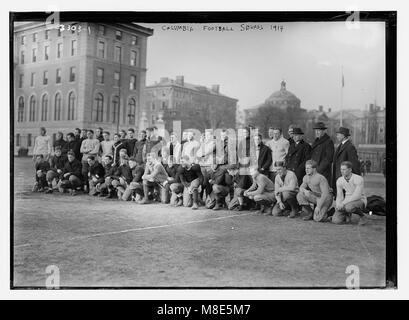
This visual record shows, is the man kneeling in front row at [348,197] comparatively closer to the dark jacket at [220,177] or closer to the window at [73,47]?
the dark jacket at [220,177]

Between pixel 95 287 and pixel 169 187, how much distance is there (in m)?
1.44

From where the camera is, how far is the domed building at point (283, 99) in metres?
4.94

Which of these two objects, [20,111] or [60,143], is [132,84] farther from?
[20,111]

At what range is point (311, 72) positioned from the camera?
4.95 meters

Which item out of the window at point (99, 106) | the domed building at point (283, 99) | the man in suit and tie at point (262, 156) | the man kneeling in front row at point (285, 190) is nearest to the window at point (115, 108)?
the window at point (99, 106)

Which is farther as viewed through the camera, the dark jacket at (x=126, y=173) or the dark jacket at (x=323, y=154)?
the dark jacket at (x=126, y=173)

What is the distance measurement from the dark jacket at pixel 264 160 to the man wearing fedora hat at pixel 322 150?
51 centimetres

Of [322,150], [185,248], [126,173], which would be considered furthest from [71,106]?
[322,150]

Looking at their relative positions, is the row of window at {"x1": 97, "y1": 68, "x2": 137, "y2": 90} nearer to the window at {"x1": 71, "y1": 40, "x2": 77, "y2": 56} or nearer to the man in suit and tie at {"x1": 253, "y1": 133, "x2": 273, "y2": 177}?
the window at {"x1": 71, "y1": 40, "x2": 77, "y2": 56}

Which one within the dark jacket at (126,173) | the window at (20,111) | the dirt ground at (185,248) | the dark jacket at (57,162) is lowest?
the dirt ground at (185,248)

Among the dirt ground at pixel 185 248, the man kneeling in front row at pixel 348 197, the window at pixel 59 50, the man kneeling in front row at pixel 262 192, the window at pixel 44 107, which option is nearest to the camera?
the dirt ground at pixel 185 248

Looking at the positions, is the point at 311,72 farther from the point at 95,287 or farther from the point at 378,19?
the point at 95,287

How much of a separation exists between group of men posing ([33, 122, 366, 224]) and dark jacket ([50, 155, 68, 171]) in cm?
1
